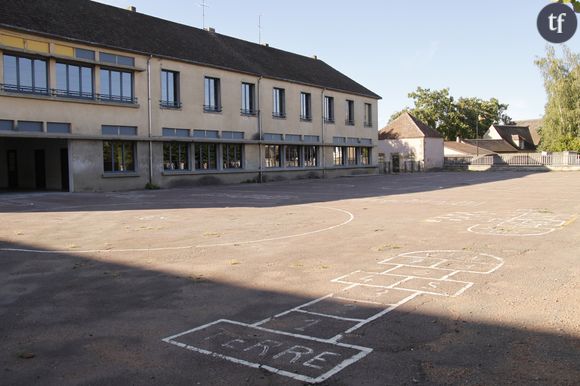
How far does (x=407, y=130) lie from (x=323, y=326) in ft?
217

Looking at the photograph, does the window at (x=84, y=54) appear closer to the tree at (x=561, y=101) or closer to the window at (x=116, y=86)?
the window at (x=116, y=86)

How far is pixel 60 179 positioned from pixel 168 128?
23.5 ft

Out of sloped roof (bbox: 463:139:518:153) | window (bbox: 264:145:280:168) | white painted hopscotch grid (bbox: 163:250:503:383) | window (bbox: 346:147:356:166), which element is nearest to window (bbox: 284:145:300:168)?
window (bbox: 264:145:280:168)

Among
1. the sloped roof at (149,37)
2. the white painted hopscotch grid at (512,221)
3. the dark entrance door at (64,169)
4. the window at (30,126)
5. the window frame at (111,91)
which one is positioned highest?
the sloped roof at (149,37)

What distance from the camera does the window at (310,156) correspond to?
47428 millimetres

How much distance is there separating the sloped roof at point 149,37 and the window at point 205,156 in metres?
5.48

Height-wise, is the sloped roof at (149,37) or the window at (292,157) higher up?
the sloped roof at (149,37)

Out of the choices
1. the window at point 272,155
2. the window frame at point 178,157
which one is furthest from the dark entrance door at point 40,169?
the window at point 272,155

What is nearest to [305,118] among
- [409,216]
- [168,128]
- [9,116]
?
[168,128]

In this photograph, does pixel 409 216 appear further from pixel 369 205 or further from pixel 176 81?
pixel 176 81

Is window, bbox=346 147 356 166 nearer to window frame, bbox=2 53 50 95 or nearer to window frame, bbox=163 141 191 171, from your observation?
window frame, bbox=163 141 191 171

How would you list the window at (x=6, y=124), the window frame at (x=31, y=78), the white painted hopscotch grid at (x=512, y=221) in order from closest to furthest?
the white painted hopscotch grid at (x=512, y=221) < the window at (x=6, y=124) < the window frame at (x=31, y=78)

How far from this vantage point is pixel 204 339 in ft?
18.5

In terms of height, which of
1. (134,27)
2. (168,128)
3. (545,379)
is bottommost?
(545,379)
